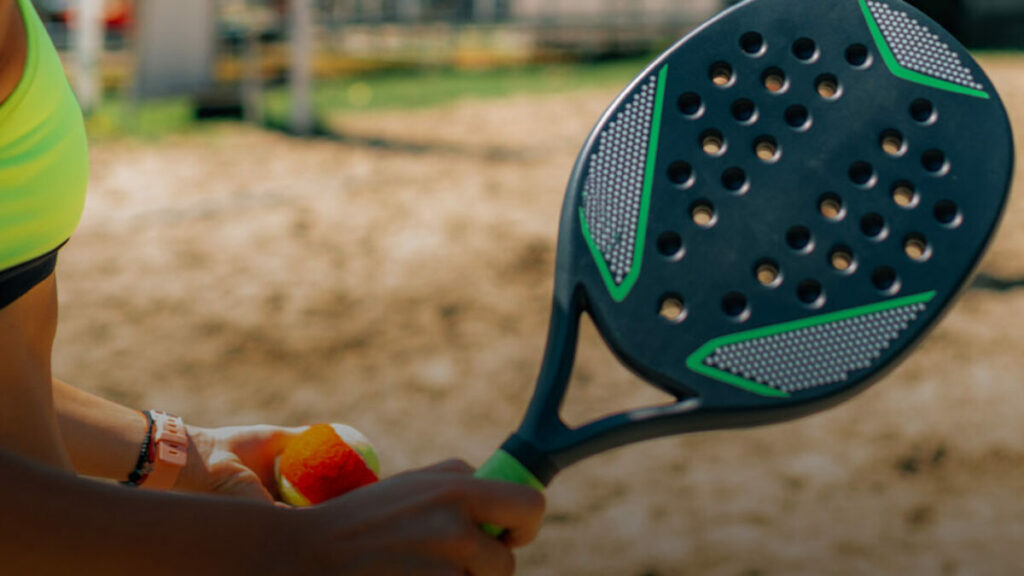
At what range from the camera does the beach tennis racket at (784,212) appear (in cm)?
77

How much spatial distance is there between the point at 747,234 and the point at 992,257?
132 inches

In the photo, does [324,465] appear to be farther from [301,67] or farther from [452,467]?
[301,67]

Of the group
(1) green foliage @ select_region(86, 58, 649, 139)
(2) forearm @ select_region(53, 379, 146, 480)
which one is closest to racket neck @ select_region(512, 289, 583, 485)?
(2) forearm @ select_region(53, 379, 146, 480)

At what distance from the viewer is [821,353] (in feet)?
2.53

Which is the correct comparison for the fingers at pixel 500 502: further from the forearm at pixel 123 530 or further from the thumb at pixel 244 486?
the thumb at pixel 244 486

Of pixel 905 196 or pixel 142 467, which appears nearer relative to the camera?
pixel 905 196

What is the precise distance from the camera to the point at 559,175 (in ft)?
16.2

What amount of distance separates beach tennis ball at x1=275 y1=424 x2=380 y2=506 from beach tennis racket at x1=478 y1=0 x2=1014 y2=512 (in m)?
0.29

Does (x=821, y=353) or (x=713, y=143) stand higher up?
(x=713, y=143)

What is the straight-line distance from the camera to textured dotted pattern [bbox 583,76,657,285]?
79cm

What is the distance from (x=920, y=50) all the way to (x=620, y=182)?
0.81 feet

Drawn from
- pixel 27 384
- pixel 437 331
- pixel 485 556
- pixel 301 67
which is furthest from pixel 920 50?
pixel 301 67

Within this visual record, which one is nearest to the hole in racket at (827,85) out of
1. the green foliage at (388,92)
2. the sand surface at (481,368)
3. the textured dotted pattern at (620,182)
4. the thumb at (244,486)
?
the textured dotted pattern at (620,182)

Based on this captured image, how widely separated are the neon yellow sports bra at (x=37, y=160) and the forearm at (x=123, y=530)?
0.21 m
